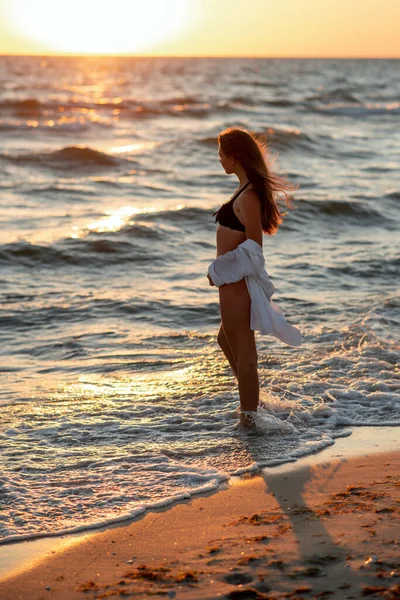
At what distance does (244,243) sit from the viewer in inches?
206

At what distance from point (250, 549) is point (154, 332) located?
4.82 meters

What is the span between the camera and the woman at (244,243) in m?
5.19

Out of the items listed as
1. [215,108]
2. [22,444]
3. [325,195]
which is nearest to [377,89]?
[215,108]

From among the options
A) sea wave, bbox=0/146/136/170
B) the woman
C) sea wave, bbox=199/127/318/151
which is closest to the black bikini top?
the woman

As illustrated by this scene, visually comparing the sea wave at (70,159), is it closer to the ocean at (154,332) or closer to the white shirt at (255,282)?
Result: the ocean at (154,332)

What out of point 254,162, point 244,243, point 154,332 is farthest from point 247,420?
point 154,332

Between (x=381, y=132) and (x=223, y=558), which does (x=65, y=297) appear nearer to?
(x=223, y=558)

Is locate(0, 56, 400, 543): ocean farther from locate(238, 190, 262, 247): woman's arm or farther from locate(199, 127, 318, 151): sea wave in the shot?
locate(199, 127, 318, 151): sea wave

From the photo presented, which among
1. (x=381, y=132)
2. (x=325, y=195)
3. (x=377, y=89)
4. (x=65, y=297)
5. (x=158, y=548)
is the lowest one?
(x=158, y=548)

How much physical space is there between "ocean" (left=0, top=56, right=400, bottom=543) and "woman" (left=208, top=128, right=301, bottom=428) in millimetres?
648

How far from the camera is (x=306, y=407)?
6125mm

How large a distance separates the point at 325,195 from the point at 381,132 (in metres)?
17.4

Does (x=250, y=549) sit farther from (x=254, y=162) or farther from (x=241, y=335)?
(x=254, y=162)

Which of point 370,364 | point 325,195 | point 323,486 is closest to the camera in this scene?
point 323,486
